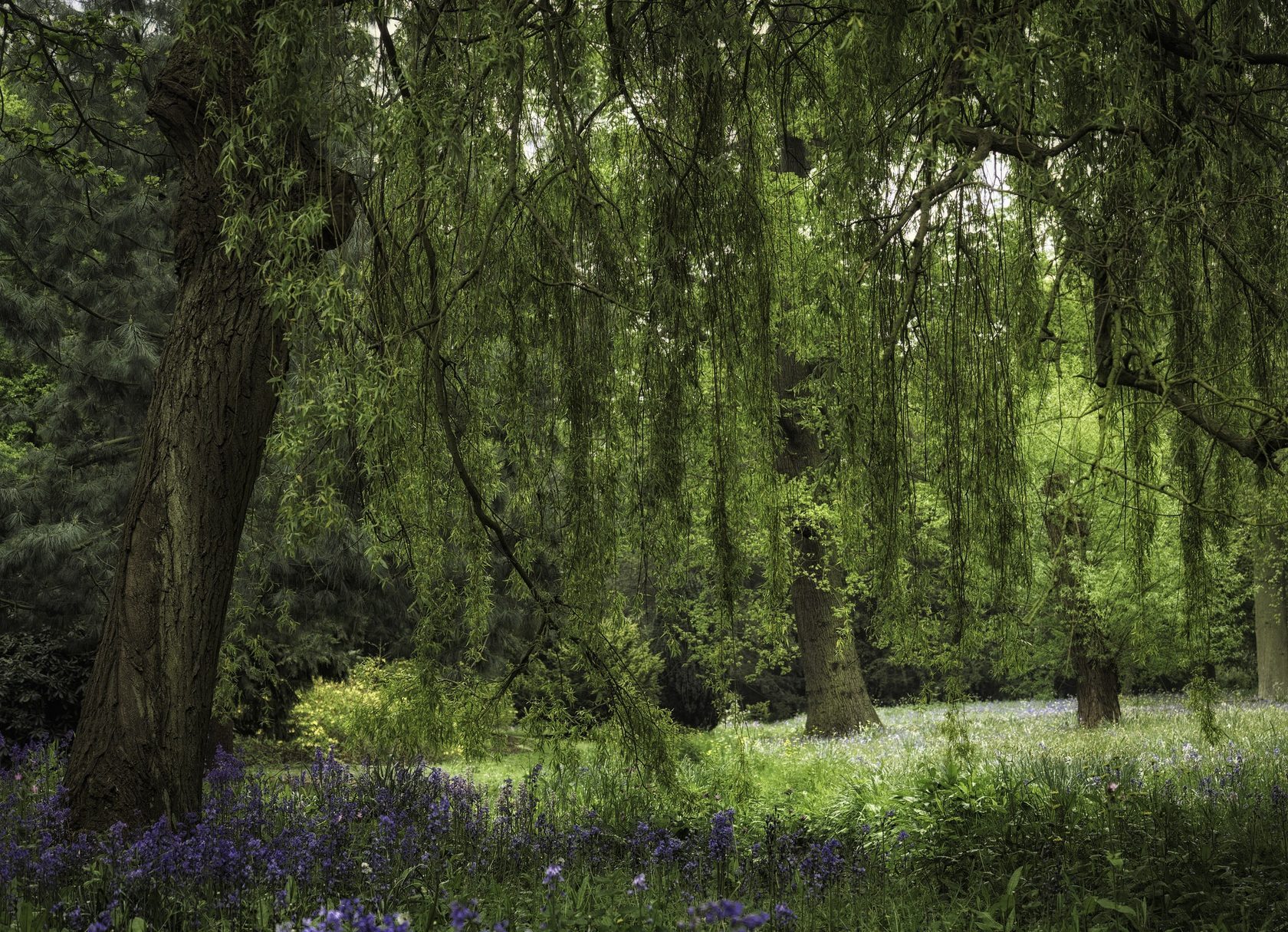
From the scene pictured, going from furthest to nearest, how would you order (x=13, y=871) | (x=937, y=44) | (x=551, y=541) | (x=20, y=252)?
1. (x=20, y=252)
2. (x=551, y=541)
3. (x=13, y=871)
4. (x=937, y=44)

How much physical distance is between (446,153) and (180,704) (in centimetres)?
244

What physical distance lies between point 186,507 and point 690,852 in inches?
97.5

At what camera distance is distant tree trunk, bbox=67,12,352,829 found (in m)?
4.05

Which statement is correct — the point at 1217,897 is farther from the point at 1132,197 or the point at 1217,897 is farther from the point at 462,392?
the point at 462,392

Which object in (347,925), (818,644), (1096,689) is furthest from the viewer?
(1096,689)

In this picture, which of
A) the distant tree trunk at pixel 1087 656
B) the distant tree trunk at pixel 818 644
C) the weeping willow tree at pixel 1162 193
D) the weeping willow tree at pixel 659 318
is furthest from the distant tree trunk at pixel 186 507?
the distant tree trunk at pixel 1087 656

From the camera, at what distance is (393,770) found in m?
5.91

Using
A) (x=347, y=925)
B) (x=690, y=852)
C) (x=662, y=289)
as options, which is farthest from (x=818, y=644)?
(x=347, y=925)

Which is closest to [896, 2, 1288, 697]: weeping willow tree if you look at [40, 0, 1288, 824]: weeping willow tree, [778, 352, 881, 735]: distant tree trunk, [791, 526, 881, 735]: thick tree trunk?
[40, 0, 1288, 824]: weeping willow tree

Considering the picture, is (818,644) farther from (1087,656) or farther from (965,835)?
(965,835)

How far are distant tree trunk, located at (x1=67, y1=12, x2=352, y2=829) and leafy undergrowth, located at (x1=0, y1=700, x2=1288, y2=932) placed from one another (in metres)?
0.31

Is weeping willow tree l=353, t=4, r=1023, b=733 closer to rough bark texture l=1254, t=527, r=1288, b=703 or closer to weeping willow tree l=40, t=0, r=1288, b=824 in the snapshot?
weeping willow tree l=40, t=0, r=1288, b=824

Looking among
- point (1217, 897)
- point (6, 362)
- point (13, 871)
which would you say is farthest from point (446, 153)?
point (6, 362)

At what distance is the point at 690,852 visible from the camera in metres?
4.32
